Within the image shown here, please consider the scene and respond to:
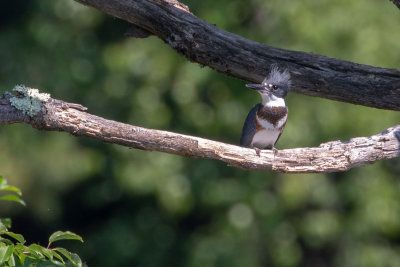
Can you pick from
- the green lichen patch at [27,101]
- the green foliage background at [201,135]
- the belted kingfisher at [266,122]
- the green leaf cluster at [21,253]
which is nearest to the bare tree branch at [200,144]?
the green lichen patch at [27,101]

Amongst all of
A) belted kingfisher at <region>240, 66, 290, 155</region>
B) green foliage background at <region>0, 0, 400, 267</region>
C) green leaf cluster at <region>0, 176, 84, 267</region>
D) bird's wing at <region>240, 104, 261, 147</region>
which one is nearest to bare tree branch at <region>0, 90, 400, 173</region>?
green leaf cluster at <region>0, 176, 84, 267</region>

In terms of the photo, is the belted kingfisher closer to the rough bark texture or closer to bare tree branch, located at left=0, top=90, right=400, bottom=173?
the rough bark texture

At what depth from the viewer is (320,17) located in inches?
321

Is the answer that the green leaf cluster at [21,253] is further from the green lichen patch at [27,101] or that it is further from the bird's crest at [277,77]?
the bird's crest at [277,77]

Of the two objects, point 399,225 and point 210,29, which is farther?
point 399,225

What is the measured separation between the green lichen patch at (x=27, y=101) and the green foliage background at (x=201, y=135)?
15.0ft

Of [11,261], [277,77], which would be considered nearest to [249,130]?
[277,77]

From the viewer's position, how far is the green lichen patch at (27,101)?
3.58 metres

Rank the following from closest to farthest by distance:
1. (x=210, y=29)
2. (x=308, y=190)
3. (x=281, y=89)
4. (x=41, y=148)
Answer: (x=210, y=29), (x=281, y=89), (x=308, y=190), (x=41, y=148)

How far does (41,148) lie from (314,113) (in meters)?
3.47

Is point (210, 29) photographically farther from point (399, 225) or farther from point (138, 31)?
point (399, 225)

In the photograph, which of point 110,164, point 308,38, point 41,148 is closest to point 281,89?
point 308,38

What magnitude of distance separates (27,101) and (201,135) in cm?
512

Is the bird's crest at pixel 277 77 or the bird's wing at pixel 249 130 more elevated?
the bird's wing at pixel 249 130
